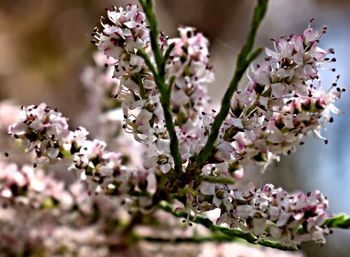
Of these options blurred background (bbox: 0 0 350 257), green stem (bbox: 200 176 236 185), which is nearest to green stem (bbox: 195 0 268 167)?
green stem (bbox: 200 176 236 185)

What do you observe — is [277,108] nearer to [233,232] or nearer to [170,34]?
[233,232]

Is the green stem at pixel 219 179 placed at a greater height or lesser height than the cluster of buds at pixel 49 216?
lesser

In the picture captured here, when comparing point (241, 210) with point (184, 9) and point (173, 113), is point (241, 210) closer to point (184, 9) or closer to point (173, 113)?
point (173, 113)

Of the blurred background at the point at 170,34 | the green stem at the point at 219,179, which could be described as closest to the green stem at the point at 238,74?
the green stem at the point at 219,179

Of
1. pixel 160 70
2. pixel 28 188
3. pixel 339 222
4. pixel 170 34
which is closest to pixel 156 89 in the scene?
pixel 160 70

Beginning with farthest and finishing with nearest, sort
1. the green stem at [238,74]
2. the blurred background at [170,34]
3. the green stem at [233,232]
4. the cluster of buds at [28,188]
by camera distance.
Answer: the blurred background at [170,34] → the cluster of buds at [28,188] → the green stem at [233,232] → the green stem at [238,74]

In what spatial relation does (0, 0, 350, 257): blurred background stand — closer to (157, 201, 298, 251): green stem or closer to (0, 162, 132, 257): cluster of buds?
(0, 162, 132, 257): cluster of buds

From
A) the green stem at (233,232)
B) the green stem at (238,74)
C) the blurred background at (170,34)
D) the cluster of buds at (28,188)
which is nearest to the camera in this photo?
the green stem at (238,74)

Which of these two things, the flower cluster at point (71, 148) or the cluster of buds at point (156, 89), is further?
the flower cluster at point (71, 148)

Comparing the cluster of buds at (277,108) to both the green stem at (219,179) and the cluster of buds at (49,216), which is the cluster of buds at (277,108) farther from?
the cluster of buds at (49,216)
